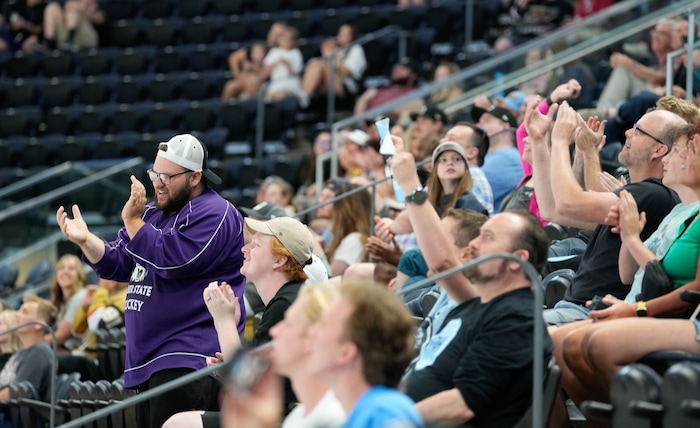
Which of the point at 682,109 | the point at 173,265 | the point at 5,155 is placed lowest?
the point at 5,155

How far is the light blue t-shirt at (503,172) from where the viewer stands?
23.8 feet

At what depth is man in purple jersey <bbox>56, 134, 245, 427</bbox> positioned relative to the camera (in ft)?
16.8

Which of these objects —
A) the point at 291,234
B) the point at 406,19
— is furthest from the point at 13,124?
the point at 291,234

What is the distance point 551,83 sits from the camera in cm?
890

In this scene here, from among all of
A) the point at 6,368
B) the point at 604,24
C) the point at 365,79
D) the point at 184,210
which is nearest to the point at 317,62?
the point at 365,79

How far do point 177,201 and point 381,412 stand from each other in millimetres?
2473

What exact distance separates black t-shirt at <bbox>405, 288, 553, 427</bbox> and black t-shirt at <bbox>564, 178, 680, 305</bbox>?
81 centimetres

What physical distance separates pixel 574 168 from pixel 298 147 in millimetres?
6603

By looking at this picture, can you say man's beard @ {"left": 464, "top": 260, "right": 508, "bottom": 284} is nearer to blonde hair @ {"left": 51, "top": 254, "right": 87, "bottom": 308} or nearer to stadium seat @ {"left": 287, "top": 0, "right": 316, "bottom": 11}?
blonde hair @ {"left": 51, "top": 254, "right": 87, "bottom": 308}

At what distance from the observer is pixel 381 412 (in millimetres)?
3033

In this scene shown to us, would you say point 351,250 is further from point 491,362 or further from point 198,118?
point 198,118

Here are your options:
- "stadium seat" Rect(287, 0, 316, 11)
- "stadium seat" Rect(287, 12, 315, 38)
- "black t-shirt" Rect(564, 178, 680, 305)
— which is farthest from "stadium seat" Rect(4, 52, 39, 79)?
"black t-shirt" Rect(564, 178, 680, 305)

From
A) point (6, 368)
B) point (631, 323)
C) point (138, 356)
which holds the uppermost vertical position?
point (631, 323)

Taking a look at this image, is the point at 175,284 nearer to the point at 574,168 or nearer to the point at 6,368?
the point at 574,168
